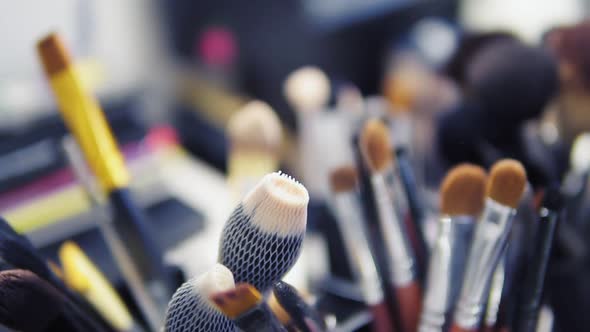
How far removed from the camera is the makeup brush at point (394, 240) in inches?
9.4

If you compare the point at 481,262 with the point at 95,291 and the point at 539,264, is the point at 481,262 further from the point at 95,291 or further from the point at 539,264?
the point at 95,291

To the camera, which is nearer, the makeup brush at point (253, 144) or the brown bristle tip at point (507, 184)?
the brown bristle tip at point (507, 184)

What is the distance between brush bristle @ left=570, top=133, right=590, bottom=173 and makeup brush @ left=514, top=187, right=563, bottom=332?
73 millimetres

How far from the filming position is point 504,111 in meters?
0.28

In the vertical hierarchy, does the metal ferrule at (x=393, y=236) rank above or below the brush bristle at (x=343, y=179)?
below

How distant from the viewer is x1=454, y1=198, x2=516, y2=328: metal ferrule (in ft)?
0.67

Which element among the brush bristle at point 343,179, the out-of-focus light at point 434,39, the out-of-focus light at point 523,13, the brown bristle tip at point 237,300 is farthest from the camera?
the out-of-focus light at point 523,13

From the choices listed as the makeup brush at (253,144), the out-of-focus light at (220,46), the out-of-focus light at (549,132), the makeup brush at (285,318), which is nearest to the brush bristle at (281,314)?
the makeup brush at (285,318)

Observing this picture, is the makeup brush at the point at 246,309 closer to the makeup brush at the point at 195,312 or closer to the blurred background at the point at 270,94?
the makeup brush at the point at 195,312

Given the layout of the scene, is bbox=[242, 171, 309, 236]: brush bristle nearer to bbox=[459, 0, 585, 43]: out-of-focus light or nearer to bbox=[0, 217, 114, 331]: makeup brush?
bbox=[0, 217, 114, 331]: makeup brush

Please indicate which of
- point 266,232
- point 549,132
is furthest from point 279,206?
point 549,132

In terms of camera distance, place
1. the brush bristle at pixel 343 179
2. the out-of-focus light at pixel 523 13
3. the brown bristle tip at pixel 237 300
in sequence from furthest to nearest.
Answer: the out-of-focus light at pixel 523 13 → the brush bristle at pixel 343 179 → the brown bristle tip at pixel 237 300

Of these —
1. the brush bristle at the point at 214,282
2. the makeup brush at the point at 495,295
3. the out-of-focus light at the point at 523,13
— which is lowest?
the makeup brush at the point at 495,295

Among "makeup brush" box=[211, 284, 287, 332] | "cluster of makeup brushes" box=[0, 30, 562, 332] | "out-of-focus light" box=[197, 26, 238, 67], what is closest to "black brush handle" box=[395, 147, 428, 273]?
"cluster of makeup brushes" box=[0, 30, 562, 332]
